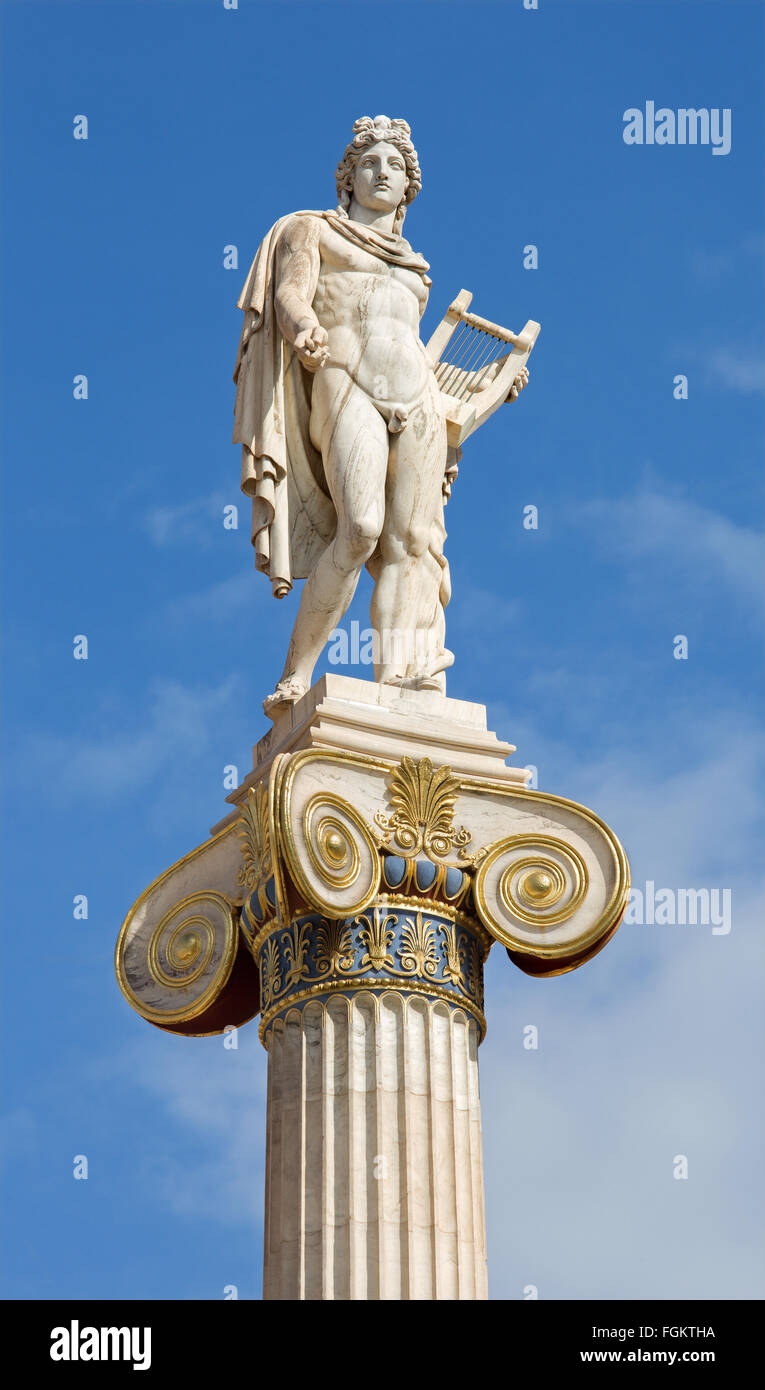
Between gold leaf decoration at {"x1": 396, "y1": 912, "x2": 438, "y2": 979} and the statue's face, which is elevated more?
the statue's face

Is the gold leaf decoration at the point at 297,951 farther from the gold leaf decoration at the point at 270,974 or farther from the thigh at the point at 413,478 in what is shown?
the thigh at the point at 413,478

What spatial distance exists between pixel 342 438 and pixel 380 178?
9.93ft

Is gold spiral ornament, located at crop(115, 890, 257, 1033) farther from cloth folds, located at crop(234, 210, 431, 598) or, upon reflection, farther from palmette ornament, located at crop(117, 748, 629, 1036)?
cloth folds, located at crop(234, 210, 431, 598)

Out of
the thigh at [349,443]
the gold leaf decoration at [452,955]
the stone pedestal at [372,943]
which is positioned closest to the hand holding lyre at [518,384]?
the thigh at [349,443]

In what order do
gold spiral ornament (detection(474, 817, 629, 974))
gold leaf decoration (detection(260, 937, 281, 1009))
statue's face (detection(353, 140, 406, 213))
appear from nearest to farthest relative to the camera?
gold leaf decoration (detection(260, 937, 281, 1009))
gold spiral ornament (detection(474, 817, 629, 974))
statue's face (detection(353, 140, 406, 213))

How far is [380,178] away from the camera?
21.9 m

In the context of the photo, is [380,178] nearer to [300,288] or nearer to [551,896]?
[300,288]

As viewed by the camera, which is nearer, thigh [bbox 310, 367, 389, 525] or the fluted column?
the fluted column

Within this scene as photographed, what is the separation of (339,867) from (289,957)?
0.88 m

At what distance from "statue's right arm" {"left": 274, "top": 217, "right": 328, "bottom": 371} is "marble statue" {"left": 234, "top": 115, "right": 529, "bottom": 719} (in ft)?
0.04

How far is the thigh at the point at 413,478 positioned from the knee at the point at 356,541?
1.44 ft

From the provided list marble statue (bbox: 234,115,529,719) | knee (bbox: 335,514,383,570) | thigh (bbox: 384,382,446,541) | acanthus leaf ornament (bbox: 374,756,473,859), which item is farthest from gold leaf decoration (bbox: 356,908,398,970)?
thigh (bbox: 384,382,446,541)

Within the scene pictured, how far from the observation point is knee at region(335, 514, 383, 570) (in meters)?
20.1

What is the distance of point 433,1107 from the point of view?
697 inches
